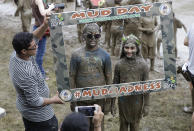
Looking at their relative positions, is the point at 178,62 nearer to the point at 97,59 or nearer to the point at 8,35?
the point at 97,59

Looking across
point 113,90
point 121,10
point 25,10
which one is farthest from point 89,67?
point 25,10

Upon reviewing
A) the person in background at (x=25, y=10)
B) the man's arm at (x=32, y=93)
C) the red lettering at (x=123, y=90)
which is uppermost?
the person in background at (x=25, y=10)

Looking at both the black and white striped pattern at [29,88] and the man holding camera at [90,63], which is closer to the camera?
the black and white striped pattern at [29,88]

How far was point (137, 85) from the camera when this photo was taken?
10.3 ft

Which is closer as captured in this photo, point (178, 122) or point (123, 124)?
point (123, 124)

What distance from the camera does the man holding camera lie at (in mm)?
3156

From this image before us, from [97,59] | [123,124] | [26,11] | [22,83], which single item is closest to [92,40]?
[97,59]

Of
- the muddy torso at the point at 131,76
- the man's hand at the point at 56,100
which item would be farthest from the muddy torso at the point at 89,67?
the man's hand at the point at 56,100

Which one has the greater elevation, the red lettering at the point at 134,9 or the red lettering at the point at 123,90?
Result: the red lettering at the point at 134,9

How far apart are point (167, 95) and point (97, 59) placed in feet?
8.20

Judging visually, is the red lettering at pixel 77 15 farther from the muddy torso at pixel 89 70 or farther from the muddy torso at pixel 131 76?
the muddy torso at pixel 131 76

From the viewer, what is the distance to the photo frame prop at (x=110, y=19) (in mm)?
2869

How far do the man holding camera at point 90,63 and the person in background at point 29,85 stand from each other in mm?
439

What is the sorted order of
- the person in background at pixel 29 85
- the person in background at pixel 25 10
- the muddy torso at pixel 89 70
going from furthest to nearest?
the person in background at pixel 25 10 → the muddy torso at pixel 89 70 → the person in background at pixel 29 85
